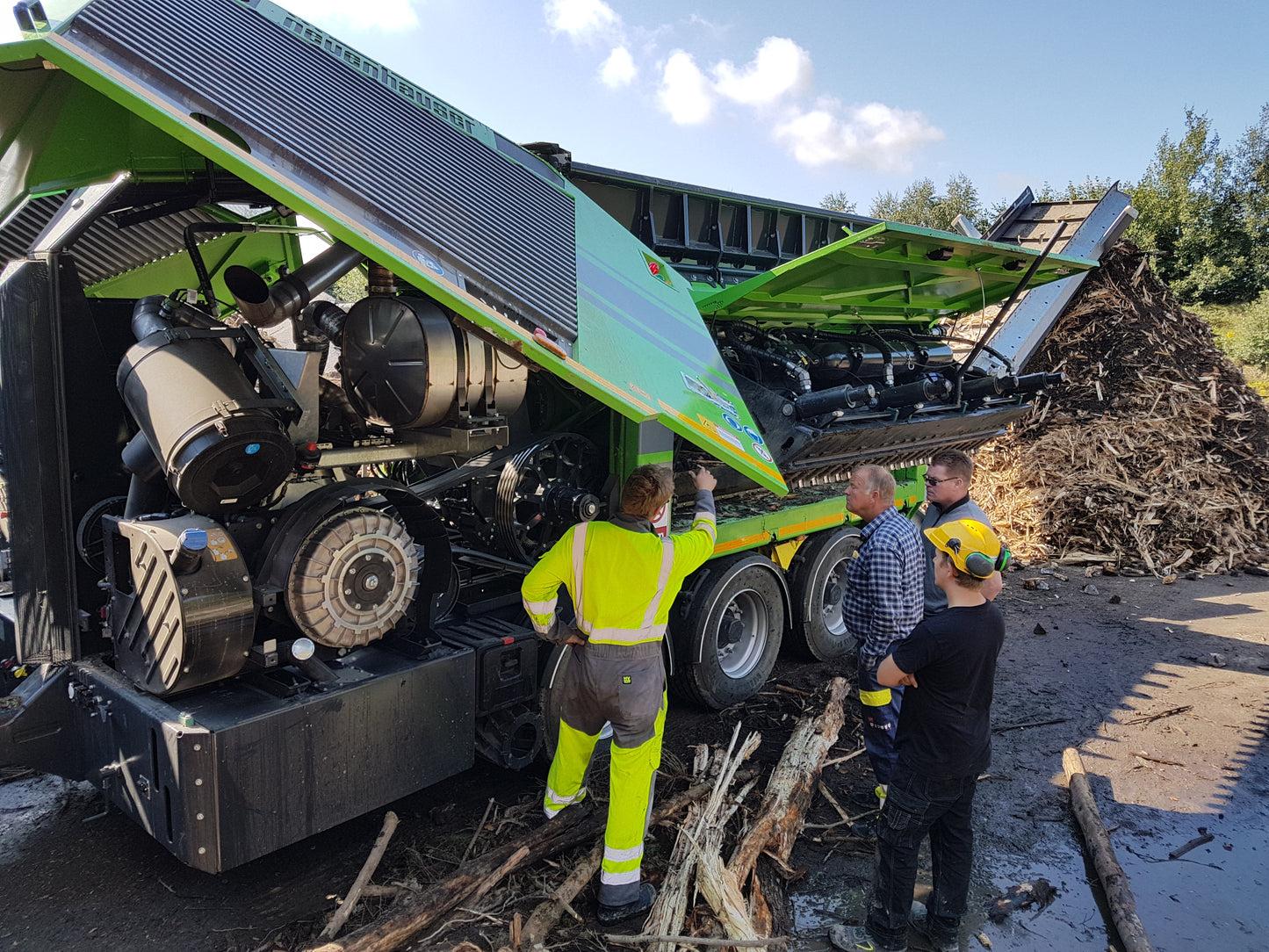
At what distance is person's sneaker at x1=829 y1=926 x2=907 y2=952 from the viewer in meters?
3.05

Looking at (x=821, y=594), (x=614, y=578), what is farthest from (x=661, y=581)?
(x=821, y=594)

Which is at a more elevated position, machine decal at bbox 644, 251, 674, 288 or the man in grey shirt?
machine decal at bbox 644, 251, 674, 288

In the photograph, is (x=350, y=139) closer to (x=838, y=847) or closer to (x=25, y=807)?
(x=25, y=807)

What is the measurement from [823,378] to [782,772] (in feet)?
10.2

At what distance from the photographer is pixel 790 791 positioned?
3885 mm

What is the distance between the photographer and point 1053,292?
10.8 m

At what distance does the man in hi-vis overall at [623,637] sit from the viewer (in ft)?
10.4

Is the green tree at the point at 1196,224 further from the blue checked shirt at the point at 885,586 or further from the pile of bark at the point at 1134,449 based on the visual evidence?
the blue checked shirt at the point at 885,586

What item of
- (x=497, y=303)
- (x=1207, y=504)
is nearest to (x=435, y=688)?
(x=497, y=303)

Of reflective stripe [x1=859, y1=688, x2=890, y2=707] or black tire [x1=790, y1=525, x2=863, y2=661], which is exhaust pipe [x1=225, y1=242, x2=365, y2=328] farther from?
black tire [x1=790, y1=525, x2=863, y2=661]

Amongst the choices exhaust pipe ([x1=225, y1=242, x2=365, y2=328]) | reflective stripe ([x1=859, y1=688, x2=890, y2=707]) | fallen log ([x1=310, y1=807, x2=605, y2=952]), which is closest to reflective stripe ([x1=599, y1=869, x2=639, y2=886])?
fallen log ([x1=310, y1=807, x2=605, y2=952])

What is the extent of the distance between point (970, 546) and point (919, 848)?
1156 millimetres

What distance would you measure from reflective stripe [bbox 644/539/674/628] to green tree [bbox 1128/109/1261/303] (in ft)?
93.5

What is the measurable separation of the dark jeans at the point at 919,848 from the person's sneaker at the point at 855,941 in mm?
16
